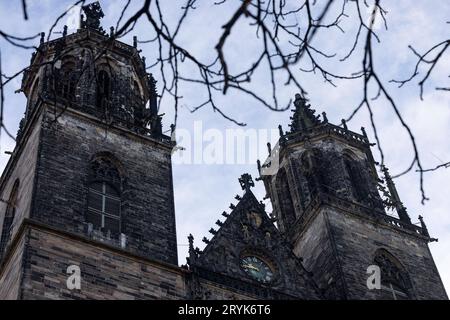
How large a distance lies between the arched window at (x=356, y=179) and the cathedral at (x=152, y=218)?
0.14 feet

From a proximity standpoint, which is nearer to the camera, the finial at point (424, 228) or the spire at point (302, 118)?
the finial at point (424, 228)

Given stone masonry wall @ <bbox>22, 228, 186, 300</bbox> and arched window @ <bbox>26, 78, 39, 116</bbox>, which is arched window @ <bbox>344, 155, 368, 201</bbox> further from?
arched window @ <bbox>26, 78, 39, 116</bbox>

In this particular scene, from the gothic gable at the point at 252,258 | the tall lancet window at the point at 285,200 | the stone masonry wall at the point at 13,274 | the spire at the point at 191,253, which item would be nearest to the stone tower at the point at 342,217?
the tall lancet window at the point at 285,200

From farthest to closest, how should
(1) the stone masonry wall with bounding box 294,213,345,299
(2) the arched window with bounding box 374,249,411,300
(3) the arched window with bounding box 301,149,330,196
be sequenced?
(3) the arched window with bounding box 301,149,330,196 → (2) the arched window with bounding box 374,249,411,300 → (1) the stone masonry wall with bounding box 294,213,345,299

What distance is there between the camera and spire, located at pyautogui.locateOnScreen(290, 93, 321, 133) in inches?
1004

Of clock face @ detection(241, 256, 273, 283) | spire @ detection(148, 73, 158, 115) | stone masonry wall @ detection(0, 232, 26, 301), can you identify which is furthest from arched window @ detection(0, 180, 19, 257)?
clock face @ detection(241, 256, 273, 283)

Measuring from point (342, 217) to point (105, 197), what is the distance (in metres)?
6.70

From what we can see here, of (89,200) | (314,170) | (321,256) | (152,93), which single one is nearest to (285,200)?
(314,170)

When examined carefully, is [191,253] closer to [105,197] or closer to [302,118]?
[105,197]

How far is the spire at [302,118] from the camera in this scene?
1004 inches

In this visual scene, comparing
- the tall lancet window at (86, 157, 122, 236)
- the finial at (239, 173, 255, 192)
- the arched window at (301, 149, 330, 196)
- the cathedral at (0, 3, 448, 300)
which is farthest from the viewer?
the arched window at (301, 149, 330, 196)

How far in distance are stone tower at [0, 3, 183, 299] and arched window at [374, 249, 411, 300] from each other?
5711 millimetres

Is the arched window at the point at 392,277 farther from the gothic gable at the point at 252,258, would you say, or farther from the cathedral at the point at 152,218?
the gothic gable at the point at 252,258
